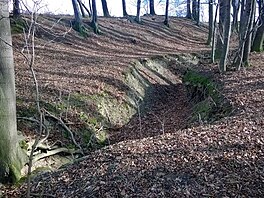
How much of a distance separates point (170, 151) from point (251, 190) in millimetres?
1411

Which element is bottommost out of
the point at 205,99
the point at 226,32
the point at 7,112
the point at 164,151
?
the point at 205,99

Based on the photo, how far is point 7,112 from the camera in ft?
17.3

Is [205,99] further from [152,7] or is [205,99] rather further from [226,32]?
[152,7]

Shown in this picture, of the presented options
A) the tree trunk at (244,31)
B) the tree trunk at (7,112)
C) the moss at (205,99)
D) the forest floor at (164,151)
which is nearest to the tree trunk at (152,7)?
the moss at (205,99)

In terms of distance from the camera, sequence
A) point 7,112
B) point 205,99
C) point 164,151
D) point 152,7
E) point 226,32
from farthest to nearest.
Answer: point 152,7 < point 226,32 < point 205,99 < point 7,112 < point 164,151

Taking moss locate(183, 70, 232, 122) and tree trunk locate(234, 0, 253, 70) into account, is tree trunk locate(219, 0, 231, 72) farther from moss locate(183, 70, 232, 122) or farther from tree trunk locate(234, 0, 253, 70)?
moss locate(183, 70, 232, 122)

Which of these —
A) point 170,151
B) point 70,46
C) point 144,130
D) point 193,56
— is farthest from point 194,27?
point 170,151

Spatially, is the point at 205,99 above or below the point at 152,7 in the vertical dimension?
below

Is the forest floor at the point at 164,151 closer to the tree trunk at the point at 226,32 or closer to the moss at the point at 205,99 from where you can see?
the moss at the point at 205,99

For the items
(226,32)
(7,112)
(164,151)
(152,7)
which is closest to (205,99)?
(226,32)

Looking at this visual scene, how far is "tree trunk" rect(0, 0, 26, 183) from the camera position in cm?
503

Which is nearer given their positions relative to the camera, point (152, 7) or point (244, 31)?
point (244, 31)

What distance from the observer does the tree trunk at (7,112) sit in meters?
5.03

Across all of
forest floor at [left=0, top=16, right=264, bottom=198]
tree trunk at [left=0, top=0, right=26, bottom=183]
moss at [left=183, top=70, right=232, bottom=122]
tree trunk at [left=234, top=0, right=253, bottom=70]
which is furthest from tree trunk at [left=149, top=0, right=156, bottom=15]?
tree trunk at [left=0, top=0, right=26, bottom=183]
